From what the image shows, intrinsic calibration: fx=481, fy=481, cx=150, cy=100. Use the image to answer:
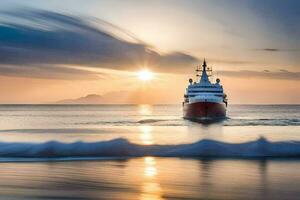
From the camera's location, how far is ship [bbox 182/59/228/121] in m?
83.5

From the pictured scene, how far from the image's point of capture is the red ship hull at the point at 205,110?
83.3m

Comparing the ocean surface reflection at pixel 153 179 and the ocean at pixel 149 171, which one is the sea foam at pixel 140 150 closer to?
the ocean at pixel 149 171

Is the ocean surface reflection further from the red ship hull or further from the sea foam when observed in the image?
the red ship hull

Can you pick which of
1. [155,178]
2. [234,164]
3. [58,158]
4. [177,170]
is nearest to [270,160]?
[234,164]

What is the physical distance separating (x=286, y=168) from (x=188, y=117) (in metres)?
72.9

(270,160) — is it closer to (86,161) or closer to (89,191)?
(86,161)

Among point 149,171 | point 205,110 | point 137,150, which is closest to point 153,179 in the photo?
point 149,171

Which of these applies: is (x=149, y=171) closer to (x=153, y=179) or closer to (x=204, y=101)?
(x=153, y=179)

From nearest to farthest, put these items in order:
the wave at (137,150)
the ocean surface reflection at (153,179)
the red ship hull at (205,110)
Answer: the ocean surface reflection at (153,179) → the wave at (137,150) → the red ship hull at (205,110)

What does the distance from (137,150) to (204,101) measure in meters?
59.6

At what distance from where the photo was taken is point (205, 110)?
272ft

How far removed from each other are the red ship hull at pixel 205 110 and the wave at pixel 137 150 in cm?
5807

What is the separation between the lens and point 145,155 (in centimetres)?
2386

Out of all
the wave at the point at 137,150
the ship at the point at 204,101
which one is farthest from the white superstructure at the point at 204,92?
the wave at the point at 137,150
